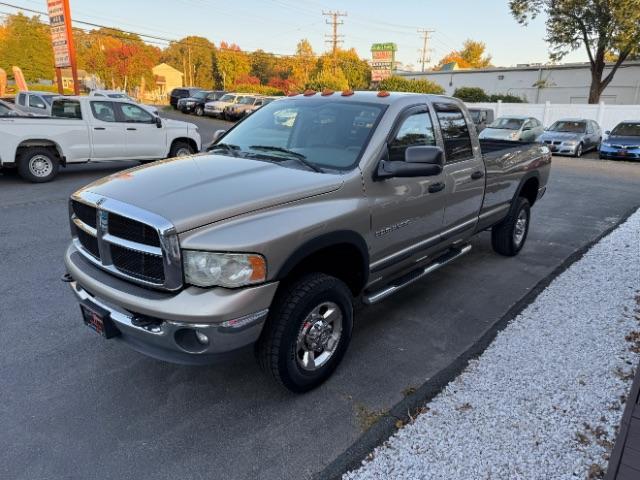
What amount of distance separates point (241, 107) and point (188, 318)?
26.8 m

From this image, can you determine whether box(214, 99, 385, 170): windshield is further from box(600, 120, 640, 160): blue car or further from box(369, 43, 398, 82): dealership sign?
box(369, 43, 398, 82): dealership sign

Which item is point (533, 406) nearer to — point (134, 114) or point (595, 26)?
point (134, 114)

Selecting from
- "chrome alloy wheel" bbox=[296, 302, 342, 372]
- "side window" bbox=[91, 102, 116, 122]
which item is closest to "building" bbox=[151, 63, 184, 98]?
"side window" bbox=[91, 102, 116, 122]

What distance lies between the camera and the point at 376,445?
103 inches

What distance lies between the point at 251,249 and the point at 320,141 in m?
1.41

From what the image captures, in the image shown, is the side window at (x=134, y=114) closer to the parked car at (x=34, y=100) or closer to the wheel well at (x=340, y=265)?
the parked car at (x=34, y=100)

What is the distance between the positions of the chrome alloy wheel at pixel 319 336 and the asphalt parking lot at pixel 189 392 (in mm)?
229

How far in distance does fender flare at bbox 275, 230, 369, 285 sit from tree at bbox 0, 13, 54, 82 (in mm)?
74029

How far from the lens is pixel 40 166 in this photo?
9789 mm

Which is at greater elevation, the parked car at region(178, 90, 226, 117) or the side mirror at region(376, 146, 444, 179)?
the parked car at region(178, 90, 226, 117)

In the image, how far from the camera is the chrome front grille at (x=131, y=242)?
241cm

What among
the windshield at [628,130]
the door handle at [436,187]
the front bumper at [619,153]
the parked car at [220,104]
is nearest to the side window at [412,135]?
the door handle at [436,187]

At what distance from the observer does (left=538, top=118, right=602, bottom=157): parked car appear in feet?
58.4

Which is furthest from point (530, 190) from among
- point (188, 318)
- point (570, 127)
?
point (570, 127)
